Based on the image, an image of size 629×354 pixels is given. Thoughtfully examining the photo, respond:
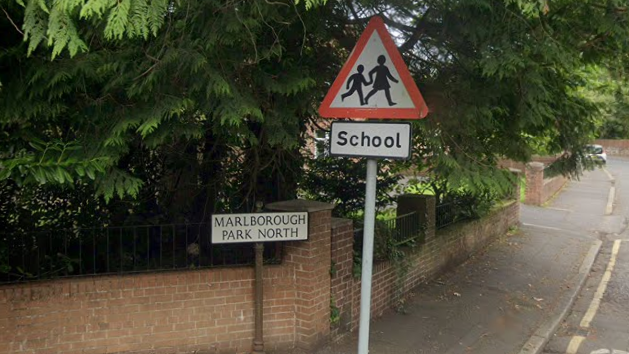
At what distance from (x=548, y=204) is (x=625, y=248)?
615cm

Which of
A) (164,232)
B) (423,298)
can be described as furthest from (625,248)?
(164,232)

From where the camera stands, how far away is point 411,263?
720 cm

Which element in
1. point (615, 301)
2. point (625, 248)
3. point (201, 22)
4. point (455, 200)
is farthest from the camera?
point (625, 248)

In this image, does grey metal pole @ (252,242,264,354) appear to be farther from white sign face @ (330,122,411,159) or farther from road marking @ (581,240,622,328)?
road marking @ (581,240,622,328)

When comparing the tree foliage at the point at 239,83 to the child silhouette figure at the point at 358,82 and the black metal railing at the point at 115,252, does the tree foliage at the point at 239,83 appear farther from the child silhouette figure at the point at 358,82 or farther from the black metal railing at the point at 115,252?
the black metal railing at the point at 115,252

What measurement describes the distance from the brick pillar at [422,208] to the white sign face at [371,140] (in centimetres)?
464

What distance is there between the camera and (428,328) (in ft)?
19.9

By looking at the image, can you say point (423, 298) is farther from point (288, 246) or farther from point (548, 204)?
Answer: point (548, 204)

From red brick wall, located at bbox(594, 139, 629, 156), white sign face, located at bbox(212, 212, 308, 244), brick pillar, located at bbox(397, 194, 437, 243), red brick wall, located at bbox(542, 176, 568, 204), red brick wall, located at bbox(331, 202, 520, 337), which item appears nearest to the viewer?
white sign face, located at bbox(212, 212, 308, 244)

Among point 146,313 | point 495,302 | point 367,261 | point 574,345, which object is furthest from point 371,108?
point 495,302

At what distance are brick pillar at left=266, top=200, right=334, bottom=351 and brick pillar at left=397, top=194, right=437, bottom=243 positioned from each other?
2.65 m

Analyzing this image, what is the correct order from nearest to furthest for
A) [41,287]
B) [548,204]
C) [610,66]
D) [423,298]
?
1. [41,287]
2. [610,66]
3. [423,298]
4. [548,204]

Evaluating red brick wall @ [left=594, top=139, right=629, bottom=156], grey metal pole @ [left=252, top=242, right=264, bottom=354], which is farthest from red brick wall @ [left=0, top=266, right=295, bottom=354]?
red brick wall @ [left=594, top=139, right=629, bottom=156]

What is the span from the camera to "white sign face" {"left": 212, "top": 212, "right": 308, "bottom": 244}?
486cm
